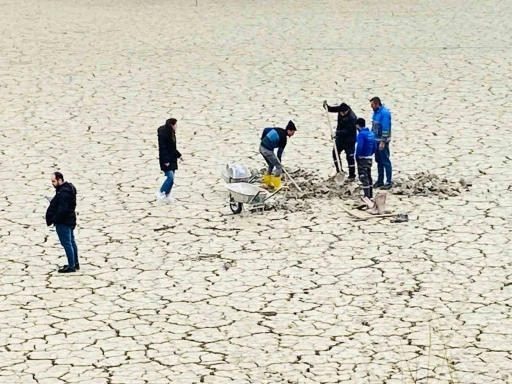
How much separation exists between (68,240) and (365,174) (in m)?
4.28

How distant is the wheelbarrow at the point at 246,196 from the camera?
14.2 meters

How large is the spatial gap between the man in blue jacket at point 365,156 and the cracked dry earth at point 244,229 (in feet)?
1.66

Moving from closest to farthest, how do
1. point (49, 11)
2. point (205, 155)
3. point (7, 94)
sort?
1. point (205, 155)
2. point (7, 94)
3. point (49, 11)

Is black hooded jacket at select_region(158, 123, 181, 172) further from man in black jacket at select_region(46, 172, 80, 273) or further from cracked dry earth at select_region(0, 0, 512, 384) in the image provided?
man in black jacket at select_region(46, 172, 80, 273)

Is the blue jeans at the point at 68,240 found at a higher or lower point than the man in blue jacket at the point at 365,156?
lower

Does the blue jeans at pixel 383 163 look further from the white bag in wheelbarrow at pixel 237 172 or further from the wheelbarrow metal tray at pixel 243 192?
the wheelbarrow metal tray at pixel 243 192

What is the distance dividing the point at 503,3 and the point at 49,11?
536 inches

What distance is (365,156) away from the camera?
578 inches

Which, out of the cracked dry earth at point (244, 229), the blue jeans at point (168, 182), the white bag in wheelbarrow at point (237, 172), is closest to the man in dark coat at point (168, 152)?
the blue jeans at point (168, 182)

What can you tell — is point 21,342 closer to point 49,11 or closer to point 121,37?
point 121,37

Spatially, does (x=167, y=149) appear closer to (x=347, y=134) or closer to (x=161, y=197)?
(x=161, y=197)

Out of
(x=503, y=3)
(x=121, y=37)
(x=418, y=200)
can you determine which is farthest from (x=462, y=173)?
(x=503, y=3)

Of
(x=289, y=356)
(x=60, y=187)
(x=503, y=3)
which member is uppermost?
(x=503, y=3)

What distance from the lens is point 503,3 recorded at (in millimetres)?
33969
